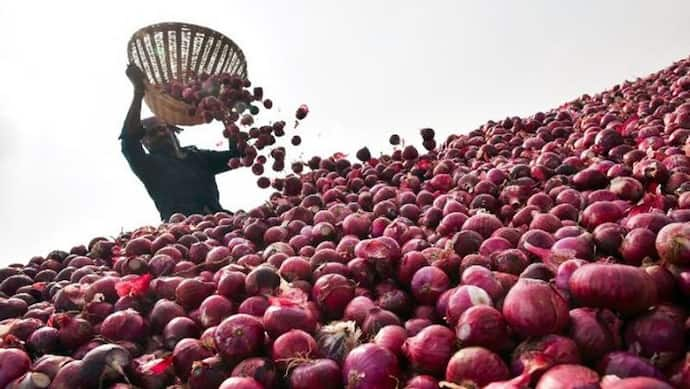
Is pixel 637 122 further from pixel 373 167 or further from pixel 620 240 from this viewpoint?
pixel 620 240

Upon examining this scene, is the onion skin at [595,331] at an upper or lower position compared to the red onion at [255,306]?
lower

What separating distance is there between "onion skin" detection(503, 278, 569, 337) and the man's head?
5.17 metres

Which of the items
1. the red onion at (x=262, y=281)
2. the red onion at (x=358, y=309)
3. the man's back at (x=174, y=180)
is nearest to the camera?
the red onion at (x=358, y=309)

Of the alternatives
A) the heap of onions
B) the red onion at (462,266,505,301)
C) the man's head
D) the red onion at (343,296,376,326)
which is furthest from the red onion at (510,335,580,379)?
the man's head

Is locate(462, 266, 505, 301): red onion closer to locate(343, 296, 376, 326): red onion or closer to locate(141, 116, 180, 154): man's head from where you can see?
locate(343, 296, 376, 326): red onion

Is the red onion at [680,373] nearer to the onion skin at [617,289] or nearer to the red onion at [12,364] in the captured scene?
the onion skin at [617,289]

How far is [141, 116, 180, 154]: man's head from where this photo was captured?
238 inches

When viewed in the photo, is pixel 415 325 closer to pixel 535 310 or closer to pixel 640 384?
pixel 535 310

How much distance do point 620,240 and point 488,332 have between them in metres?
0.79

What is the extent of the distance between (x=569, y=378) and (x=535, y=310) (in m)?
0.25

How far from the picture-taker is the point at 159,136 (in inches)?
239

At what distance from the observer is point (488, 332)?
1.49 m

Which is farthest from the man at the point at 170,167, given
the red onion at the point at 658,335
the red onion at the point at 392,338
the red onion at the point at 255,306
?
the red onion at the point at 658,335

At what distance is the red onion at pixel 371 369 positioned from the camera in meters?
1.50
